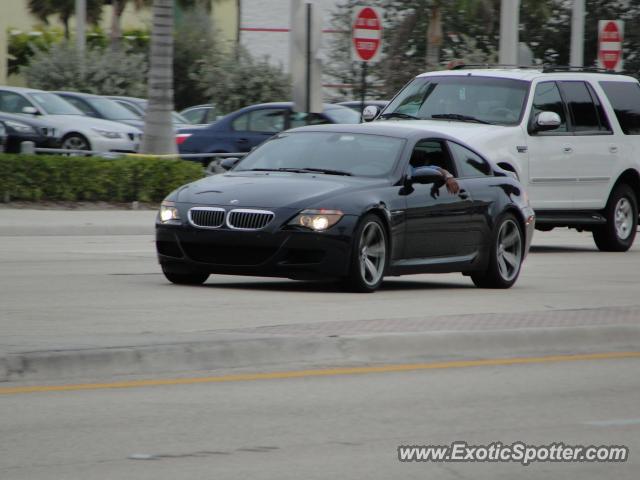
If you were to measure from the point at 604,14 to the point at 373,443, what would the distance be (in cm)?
4408

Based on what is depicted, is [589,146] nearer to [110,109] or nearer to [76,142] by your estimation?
[76,142]

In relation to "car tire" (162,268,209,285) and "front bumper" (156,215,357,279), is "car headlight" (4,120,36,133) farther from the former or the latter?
"front bumper" (156,215,357,279)

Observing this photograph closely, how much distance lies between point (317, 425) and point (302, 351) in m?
1.89

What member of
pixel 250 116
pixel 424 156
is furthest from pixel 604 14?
pixel 424 156

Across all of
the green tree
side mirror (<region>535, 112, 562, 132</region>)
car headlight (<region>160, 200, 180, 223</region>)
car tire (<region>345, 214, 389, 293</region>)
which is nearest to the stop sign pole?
side mirror (<region>535, 112, 562, 132</region>)

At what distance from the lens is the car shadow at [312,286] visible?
42.3 feet

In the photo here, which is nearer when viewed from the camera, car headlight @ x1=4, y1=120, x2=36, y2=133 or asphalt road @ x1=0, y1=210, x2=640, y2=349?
asphalt road @ x1=0, y1=210, x2=640, y2=349

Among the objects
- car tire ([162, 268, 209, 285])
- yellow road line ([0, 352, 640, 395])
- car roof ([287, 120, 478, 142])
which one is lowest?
car tire ([162, 268, 209, 285])

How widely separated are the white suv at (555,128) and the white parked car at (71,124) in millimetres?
12816

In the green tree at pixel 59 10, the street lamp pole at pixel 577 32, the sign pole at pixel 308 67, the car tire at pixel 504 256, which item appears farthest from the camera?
the green tree at pixel 59 10

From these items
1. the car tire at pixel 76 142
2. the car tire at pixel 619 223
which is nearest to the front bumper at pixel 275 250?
the car tire at pixel 619 223

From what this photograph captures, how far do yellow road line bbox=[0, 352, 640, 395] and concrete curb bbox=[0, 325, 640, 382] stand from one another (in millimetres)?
158

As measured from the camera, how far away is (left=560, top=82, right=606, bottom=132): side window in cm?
1961

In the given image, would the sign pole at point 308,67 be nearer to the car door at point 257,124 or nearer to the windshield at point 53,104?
the car door at point 257,124
